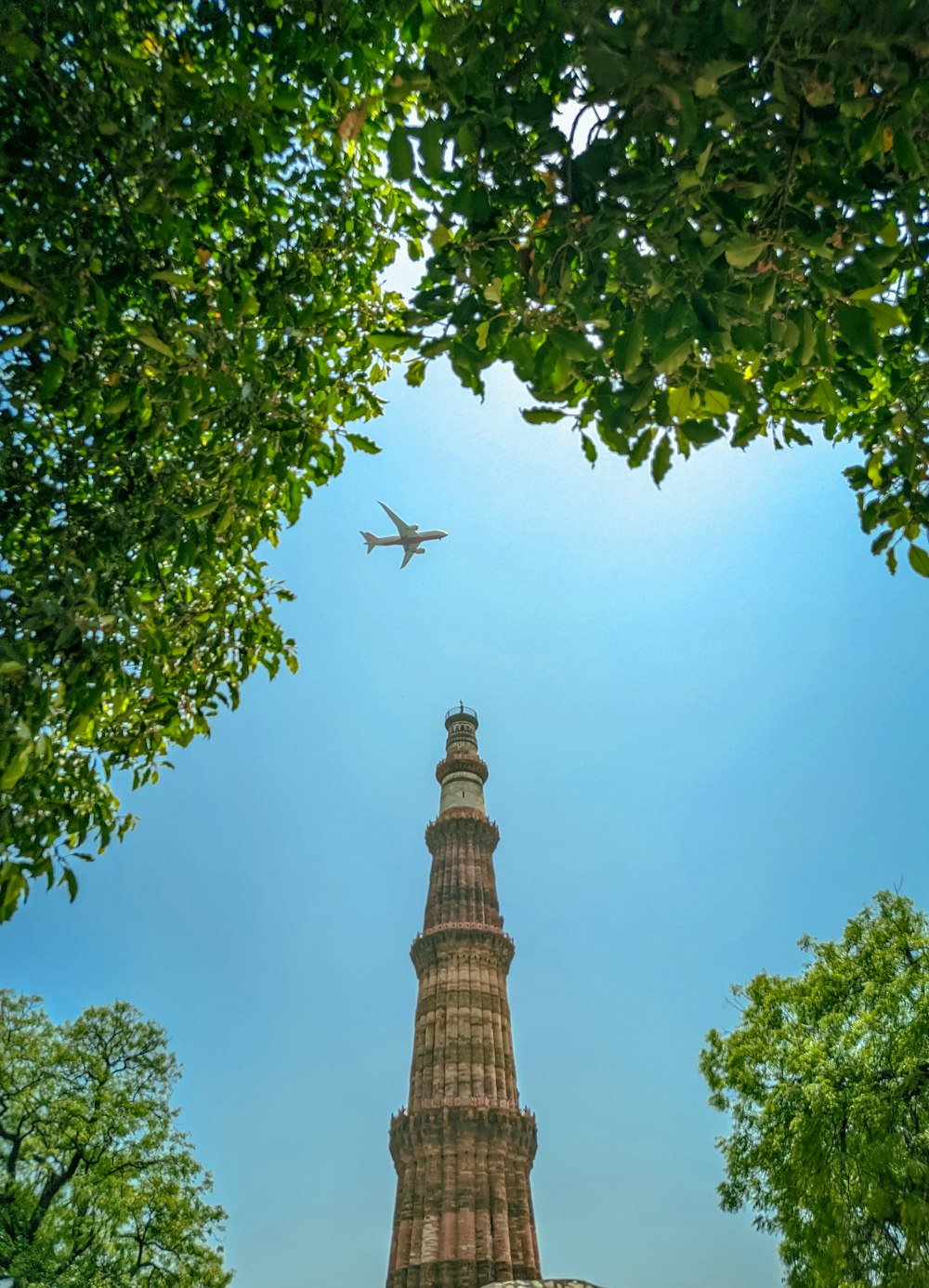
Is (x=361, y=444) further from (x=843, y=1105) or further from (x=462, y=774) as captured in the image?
(x=462, y=774)

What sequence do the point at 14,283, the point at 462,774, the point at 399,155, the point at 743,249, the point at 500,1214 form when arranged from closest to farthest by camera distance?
the point at 743,249
the point at 399,155
the point at 14,283
the point at 500,1214
the point at 462,774

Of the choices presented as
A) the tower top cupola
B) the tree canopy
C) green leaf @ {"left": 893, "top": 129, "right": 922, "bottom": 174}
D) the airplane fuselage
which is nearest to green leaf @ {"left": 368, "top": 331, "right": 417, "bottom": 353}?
the tree canopy

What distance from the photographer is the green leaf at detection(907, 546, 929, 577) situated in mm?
3375

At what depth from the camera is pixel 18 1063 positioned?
61.2ft

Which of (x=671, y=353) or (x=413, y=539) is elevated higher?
(x=413, y=539)

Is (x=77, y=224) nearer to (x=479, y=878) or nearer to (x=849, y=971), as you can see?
(x=849, y=971)

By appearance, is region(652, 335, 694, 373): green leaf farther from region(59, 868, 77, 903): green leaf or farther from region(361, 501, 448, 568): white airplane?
region(361, 501, 448, 568): white airplane

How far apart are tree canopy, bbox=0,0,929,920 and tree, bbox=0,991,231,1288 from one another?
17.0 metres

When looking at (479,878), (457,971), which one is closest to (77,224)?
(457,971)

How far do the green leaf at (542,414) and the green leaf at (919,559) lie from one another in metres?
1.63

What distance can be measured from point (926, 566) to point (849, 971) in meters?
14.7

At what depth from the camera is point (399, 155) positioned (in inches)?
95.4

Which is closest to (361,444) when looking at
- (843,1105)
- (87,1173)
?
(843,1105)

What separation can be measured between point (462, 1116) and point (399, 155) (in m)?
29.1
